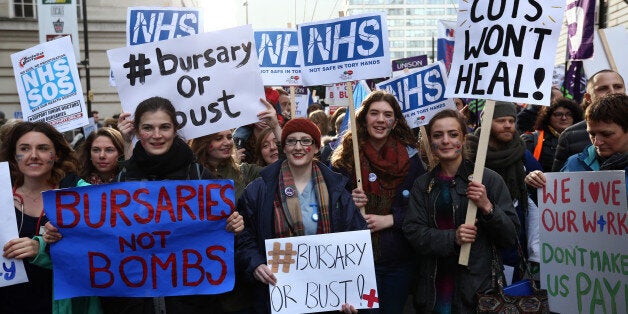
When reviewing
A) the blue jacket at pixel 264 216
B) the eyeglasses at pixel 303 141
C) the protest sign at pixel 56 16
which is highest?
the protest sign at pixel 56 16

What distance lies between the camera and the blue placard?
223 inches

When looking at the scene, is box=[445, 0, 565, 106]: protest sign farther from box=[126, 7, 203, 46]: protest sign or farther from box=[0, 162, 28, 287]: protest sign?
box=[126, 7, 203, 46]: protest sign

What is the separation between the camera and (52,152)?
3.85 metres

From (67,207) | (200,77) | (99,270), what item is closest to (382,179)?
(200,77)

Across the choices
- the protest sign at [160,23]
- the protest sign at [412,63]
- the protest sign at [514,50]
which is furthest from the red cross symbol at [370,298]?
the protest sign at [412,63]

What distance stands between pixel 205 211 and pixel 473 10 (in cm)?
219

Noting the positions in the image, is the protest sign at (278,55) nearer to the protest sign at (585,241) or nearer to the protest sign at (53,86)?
the protest sign at (53,86)

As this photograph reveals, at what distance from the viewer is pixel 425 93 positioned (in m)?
6.55

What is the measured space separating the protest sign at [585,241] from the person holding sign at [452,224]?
0.26 meters

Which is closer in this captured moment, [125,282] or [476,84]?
[125,282]

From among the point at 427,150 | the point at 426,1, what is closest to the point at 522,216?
the point at 427,150

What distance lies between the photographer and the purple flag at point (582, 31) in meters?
8.01

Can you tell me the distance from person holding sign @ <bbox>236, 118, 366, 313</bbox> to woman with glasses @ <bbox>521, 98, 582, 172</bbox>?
2933 mm

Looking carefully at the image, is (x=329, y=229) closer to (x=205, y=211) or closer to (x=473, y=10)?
(x=205, y=211)
